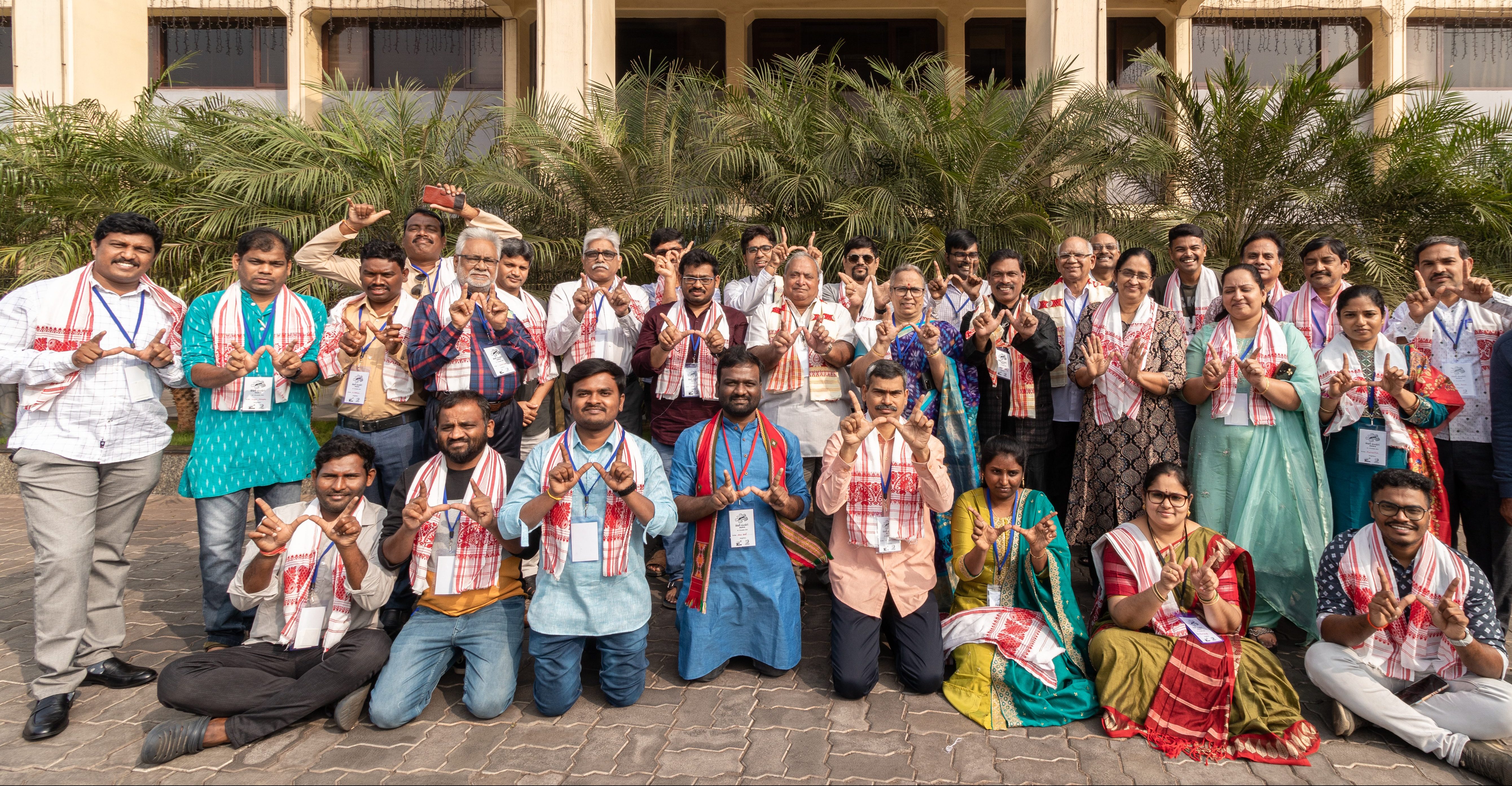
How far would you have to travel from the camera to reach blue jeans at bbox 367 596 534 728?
12.0ft

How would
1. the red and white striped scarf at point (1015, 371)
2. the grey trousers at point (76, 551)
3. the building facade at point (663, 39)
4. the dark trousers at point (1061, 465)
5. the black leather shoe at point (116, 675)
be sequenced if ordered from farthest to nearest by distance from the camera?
the building facade at point (663, 39) < the dark trousers at point (1061, 465) < the red and white striped scarf at point (1015, 371) < the black leather shoe at point (116, 675) < the grey trousers at point (76, 551)

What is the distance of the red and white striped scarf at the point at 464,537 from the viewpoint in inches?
154

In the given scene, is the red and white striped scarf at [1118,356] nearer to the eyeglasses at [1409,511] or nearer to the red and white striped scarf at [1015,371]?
the red and white striped scarf at [1015,371]

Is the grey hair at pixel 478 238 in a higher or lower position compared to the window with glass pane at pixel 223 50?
lower

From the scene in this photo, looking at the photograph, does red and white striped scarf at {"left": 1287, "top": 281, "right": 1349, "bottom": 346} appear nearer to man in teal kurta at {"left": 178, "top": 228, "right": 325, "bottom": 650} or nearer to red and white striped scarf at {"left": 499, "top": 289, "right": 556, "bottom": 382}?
red and white striped scarf at {"left": 499, "top": 289, "right": 556, "bottom": 382}

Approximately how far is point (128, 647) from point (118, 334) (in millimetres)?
1585

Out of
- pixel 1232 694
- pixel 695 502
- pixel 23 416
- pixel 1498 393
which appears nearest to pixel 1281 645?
pixel 1232 694

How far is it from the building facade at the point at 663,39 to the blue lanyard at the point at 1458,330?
27.9 feet

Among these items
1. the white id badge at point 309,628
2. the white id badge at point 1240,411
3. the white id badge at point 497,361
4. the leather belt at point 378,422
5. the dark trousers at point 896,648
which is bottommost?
the dark trousers at point 896,648

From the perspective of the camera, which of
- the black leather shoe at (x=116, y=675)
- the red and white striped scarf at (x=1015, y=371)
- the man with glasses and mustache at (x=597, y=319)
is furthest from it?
the man with glasses and mustache at (x=597, y=319)

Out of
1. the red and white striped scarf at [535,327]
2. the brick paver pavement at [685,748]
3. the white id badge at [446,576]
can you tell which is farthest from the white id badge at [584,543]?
the red and white striped scarf at [535,327]

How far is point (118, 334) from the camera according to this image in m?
4.01

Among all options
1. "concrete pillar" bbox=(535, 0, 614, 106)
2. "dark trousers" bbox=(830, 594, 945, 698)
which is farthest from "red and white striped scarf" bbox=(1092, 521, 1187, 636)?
"concrete pillar" bbox=(535, 0, 614, 106)

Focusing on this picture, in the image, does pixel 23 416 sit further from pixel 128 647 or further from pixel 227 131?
pixel 227 131
